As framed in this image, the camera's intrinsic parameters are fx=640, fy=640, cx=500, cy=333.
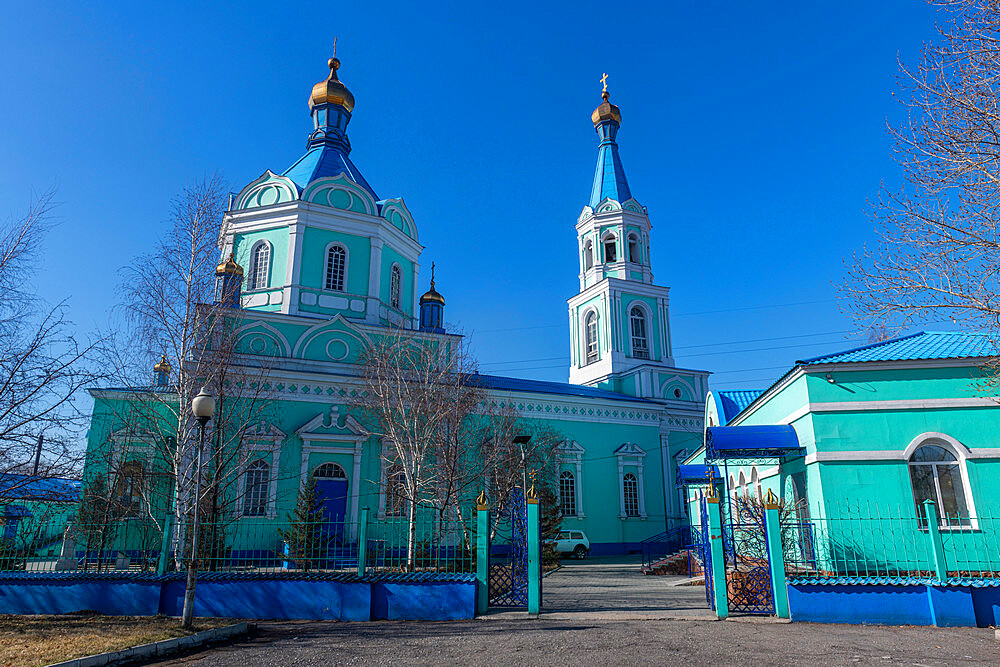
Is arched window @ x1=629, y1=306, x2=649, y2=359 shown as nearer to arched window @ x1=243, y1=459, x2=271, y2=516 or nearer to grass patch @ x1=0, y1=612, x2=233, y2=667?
arched window @ x1=243, y1=459, x2=271, y2=516

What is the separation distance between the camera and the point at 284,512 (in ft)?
59.7

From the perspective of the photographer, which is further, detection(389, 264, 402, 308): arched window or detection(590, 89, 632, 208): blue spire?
detection(590, 89, 632, 208): blue spire

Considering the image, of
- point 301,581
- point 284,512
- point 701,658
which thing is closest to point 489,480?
point 284,512

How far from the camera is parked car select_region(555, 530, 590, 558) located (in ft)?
71.7

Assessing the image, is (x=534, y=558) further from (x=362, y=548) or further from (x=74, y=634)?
(x=74, y=634)

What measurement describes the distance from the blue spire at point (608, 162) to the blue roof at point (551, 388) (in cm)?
877

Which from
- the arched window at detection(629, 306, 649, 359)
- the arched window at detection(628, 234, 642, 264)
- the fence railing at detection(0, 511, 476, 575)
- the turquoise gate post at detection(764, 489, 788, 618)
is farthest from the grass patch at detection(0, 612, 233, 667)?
the arched window at detection(628, 234, 642, 264)

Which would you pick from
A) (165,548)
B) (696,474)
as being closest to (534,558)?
(165,548)

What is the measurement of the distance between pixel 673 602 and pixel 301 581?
5991 mm

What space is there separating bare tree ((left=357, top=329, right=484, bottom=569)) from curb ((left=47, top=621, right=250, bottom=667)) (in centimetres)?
712

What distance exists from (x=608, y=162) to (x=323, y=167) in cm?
1383

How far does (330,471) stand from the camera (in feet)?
63.5

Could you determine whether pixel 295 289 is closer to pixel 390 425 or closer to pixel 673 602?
pixel 390 425

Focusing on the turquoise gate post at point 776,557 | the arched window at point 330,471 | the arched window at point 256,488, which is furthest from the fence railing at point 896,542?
the arched window at point 256,488
